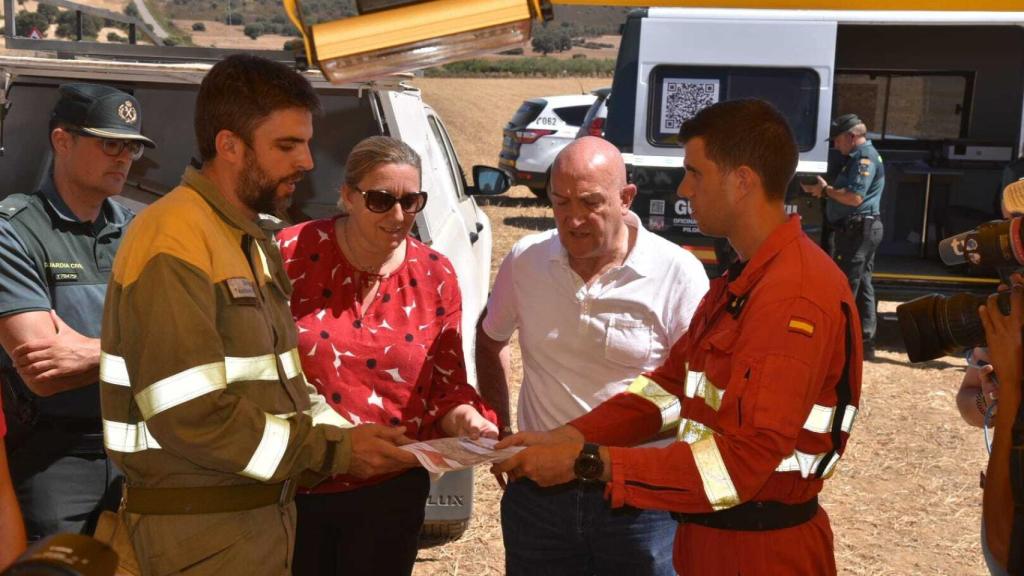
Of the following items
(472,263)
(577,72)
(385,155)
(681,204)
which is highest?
(385,155)

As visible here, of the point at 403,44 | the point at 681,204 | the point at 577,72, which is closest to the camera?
the point at 403,44

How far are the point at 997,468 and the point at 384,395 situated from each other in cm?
171

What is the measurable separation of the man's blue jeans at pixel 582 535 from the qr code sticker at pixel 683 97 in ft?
20.8

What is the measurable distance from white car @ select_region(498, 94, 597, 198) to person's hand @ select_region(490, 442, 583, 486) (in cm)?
1421

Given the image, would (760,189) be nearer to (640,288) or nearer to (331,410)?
(640,288)

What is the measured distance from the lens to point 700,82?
9.06 metres

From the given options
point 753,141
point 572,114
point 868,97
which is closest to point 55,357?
point 753,141

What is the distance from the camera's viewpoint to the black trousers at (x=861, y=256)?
9125mm

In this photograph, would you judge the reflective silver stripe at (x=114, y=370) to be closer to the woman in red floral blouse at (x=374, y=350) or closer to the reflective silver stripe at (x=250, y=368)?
the reflective silver stripe at (x=250, y=368)

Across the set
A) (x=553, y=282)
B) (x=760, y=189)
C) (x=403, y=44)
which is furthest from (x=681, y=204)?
(x=403, y=44)

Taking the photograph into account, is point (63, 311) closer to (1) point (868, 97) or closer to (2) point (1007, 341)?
(2) point (1007, 341)

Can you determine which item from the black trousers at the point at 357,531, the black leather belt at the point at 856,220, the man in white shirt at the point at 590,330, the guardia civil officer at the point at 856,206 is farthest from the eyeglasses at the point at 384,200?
the black leather belt at the point at 856,220

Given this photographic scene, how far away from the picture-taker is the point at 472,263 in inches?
213

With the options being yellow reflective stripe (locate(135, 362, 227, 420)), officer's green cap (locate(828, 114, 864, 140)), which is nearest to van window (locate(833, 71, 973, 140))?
officer's green cap (locate(828, 114, 864, 140))
